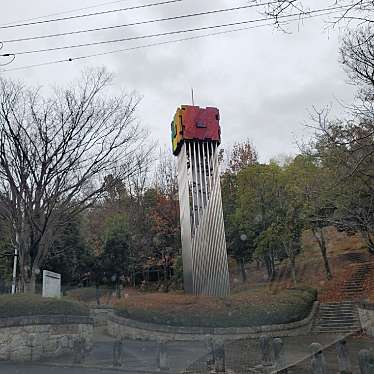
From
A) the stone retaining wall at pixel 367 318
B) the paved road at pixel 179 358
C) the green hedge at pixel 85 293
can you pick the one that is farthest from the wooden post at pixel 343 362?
the green hedge at pixel 85 293

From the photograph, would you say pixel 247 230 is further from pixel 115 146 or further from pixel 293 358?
pixel 293 358

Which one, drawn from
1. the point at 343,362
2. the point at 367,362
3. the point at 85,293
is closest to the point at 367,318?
the point at 343,362

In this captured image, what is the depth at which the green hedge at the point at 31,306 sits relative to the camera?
38.3 feet

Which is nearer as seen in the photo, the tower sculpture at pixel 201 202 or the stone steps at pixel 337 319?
the stone steps at pixel 337 319

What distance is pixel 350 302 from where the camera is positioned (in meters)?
20.3

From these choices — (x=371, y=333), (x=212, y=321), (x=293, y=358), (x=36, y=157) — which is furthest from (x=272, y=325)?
(x=36, y=157)

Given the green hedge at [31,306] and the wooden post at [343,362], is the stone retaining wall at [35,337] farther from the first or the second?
the wooden post at [343,362]

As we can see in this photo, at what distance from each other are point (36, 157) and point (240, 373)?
9.18 meters

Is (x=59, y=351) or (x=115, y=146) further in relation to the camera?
(x=115, y=146)

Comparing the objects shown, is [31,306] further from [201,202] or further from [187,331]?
[201,202]

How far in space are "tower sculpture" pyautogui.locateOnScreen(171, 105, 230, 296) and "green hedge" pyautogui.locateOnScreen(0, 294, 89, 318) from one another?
6671mm

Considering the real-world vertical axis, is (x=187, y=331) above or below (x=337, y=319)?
above

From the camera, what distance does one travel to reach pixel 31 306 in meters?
11.9

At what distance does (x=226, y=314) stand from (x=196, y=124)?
8619mm
